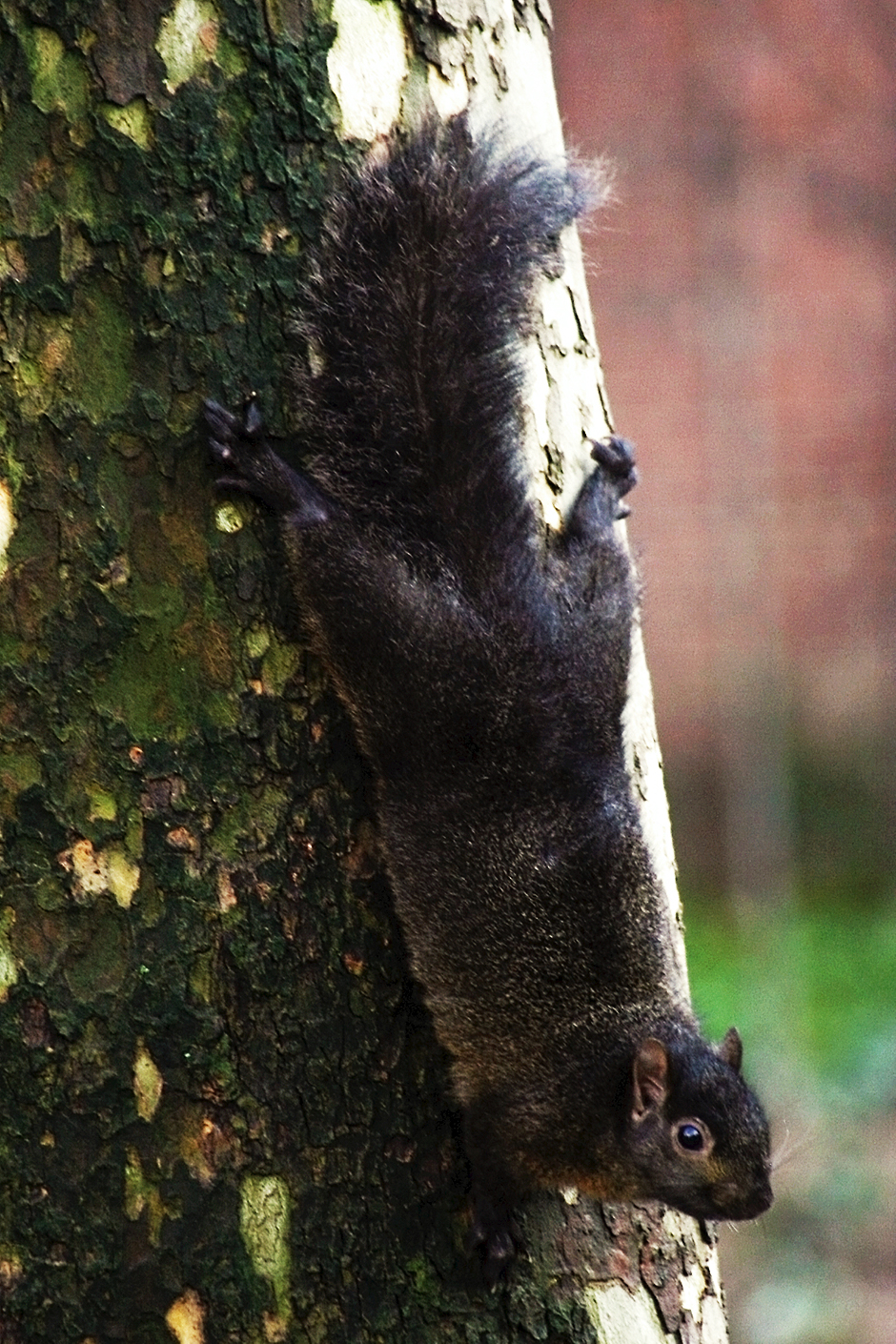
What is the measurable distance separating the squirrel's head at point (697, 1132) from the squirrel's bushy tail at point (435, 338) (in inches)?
39.7

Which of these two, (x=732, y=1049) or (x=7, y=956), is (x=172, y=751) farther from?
(x=732, y=1049)

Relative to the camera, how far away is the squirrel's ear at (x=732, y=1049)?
3.04 metres

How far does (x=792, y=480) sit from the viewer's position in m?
8.82

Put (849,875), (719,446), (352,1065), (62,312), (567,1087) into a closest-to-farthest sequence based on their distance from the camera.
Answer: (62,312), (352,1065), (567,1087), (719,446), (849,875)

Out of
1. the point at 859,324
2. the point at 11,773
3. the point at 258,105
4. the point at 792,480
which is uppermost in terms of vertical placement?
the point at 859,324

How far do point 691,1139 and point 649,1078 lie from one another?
0.13 m

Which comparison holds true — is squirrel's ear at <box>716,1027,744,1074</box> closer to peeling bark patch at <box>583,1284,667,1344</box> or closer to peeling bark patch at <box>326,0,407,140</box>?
peeling bark patch at <box>583,1284,667,1344</box>

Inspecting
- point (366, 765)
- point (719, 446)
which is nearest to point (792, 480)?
point (719, 446)

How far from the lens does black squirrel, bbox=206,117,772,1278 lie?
2.52 m

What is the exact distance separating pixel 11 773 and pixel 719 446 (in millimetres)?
6783

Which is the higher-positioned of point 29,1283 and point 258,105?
point 258,105

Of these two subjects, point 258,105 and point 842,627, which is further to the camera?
point 842,627

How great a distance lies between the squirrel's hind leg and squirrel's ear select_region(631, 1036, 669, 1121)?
112 cm

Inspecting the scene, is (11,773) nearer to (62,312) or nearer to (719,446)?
(62,312)
